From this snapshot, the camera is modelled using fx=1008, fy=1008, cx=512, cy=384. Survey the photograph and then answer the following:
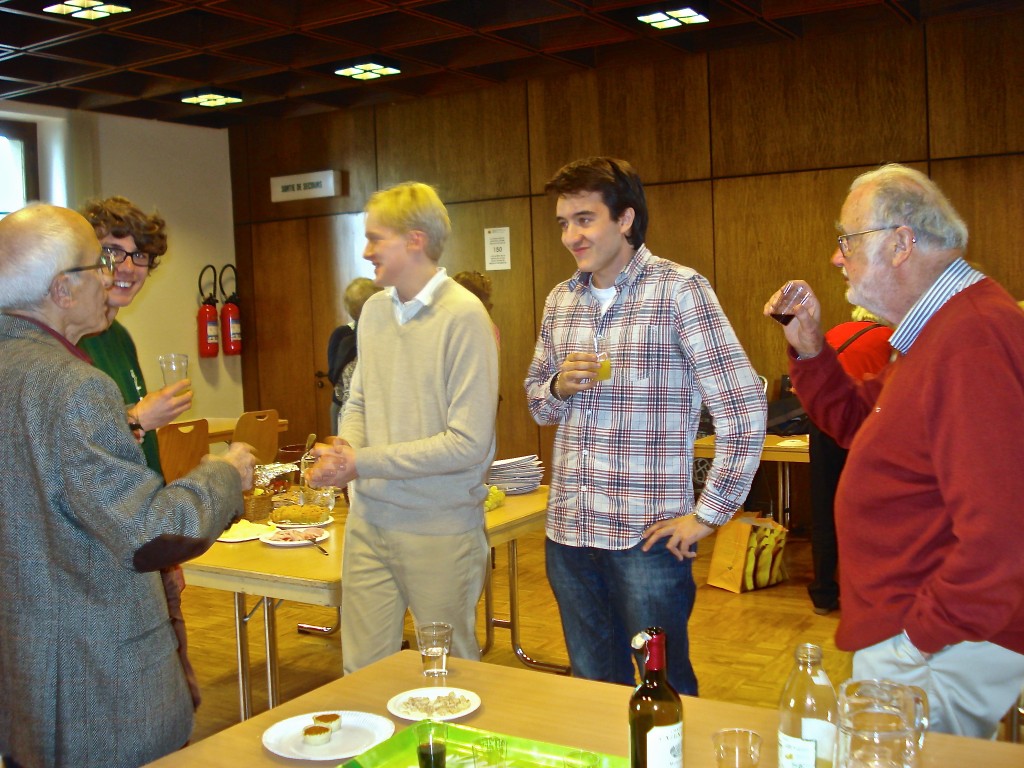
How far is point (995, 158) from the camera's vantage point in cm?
608

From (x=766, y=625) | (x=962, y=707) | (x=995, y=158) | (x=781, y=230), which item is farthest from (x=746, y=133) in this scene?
(x=962, y=707)

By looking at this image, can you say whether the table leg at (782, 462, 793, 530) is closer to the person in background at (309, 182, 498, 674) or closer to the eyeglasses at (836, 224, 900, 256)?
the person in background at (309, 182, 498, 674)

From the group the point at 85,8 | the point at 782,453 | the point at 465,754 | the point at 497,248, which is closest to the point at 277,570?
the point at 465,754

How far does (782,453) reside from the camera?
5.44 m

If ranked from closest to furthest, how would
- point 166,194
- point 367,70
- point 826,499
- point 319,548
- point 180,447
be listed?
point 319,548, point 180,447, point 826,499, point 367,70, point 166,194

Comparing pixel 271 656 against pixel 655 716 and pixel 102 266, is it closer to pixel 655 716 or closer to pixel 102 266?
pixel 102 266

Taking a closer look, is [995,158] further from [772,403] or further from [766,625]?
[766,625]

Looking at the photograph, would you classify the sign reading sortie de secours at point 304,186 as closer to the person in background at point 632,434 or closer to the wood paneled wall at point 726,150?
the wood paneled wall at point 726,150

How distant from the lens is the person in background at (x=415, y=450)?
8.29 ft

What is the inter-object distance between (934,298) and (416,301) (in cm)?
130

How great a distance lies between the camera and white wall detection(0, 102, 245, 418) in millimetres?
8016

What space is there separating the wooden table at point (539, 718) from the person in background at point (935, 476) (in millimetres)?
213

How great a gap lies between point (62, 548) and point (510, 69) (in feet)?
20.9

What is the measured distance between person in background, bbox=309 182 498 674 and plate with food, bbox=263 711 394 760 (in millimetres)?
880
